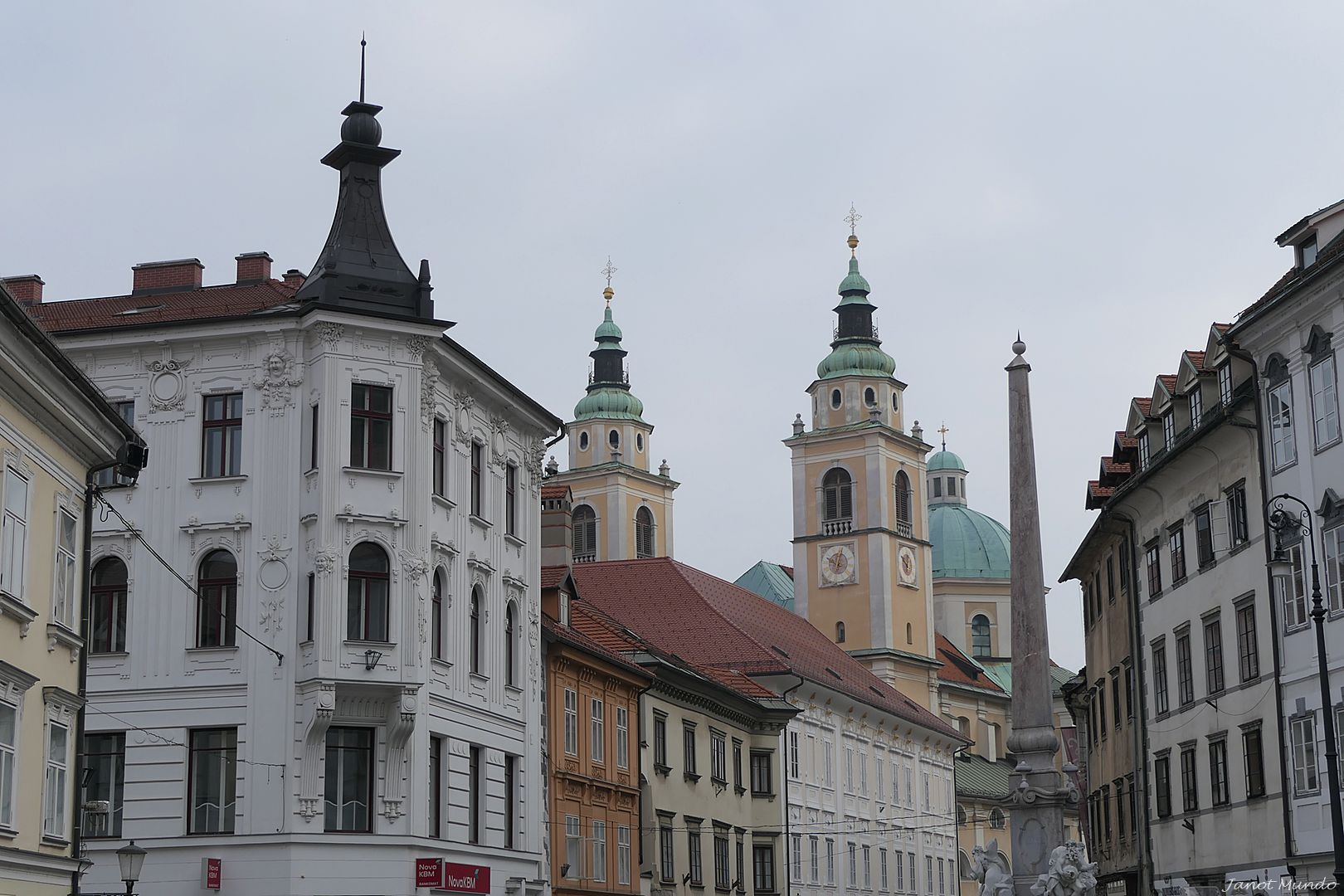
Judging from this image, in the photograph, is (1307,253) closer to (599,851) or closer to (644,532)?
(599,851)

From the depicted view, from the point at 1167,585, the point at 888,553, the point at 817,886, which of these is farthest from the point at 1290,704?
the point at 888,553

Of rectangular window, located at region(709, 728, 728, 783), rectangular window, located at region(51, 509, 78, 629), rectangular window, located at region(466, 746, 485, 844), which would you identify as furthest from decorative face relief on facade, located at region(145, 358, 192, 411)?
rectangular window, located at region(709, 728, 728, 783)

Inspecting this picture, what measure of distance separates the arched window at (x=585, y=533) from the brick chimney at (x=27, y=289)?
8441 centimetres

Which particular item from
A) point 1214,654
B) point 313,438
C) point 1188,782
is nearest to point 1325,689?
point 1214,654

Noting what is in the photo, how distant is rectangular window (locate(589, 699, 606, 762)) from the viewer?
45812 millimetres

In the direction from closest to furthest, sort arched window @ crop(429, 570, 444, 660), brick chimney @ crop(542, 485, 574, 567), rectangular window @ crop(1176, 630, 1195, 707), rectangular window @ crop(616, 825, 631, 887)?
1. arched window @ crop(429, 570, 444, 660)
2. rectangular window @ crop(1176, 630, 1195, 707)
3. rectangular window @ crop(616, 825, 631, 887)
4. brick chimney @ crop(542, 485, 574, 567)

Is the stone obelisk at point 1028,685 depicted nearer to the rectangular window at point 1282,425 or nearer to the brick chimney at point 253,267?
the rectangular window at point 1282,425

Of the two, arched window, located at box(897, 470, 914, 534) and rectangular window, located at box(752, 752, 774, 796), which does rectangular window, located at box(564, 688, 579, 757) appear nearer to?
rectangular window, located at box(752, 752, 774, 796)

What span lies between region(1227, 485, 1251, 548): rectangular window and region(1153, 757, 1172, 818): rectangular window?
6476 mm

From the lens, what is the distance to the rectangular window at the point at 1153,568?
42969mm

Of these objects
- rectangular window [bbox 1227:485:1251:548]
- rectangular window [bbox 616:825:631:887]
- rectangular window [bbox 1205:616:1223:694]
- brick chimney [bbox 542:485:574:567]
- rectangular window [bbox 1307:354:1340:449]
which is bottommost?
rectangular window [bbox 616:825:631:887]

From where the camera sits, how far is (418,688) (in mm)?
35281

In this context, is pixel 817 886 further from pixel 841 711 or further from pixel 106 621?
pixel 106 621

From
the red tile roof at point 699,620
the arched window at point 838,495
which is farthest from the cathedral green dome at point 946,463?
the red tile roof at point 699,620
